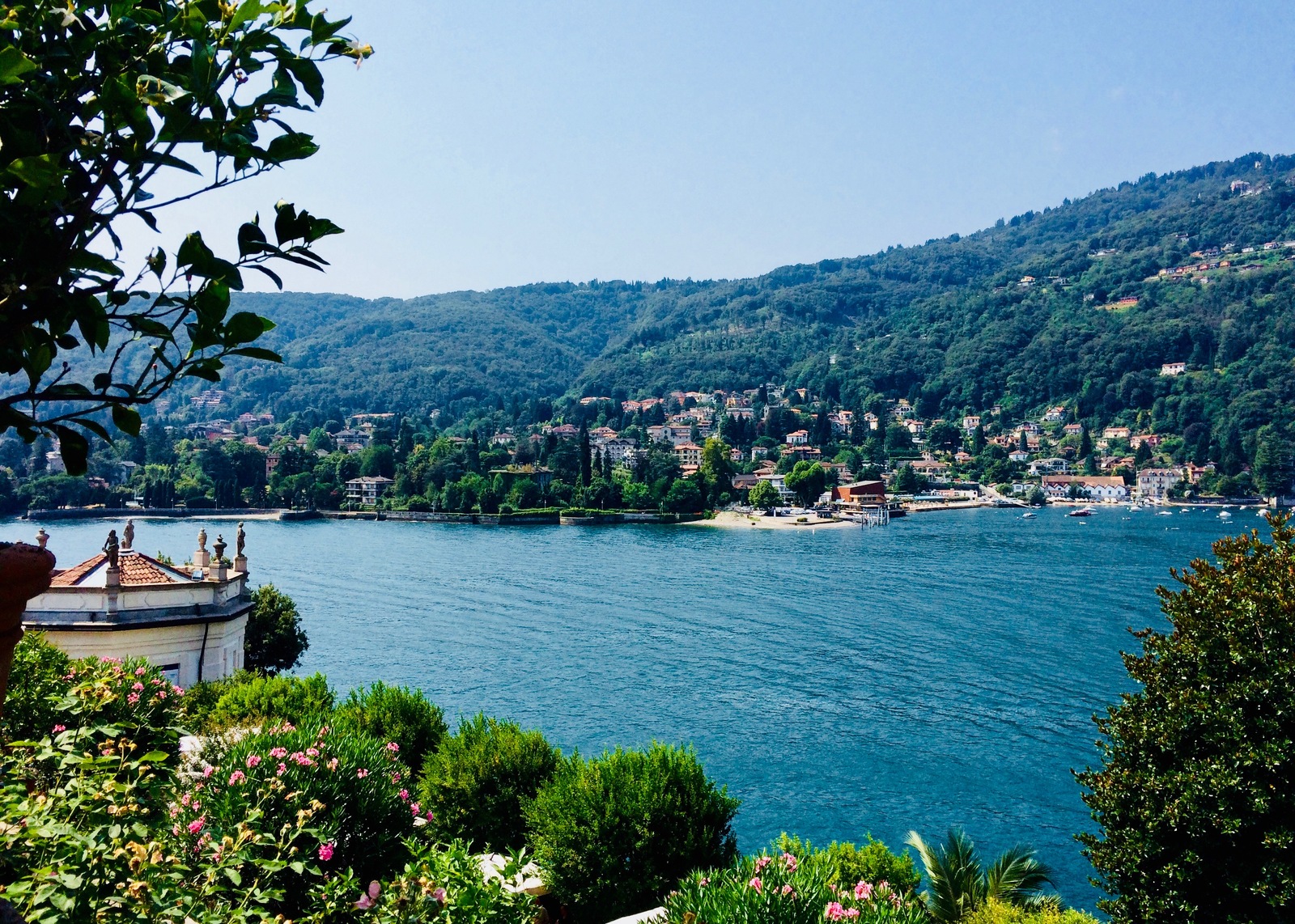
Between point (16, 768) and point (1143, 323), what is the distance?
14322cm

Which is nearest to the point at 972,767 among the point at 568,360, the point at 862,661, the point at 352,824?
the point at 862,661

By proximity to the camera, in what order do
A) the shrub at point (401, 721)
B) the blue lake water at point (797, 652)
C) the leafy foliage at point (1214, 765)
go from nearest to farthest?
the leafy foliage at point (1214, 765)
the shrub at point (401, 721)
the blue lake water at point (797, 652)

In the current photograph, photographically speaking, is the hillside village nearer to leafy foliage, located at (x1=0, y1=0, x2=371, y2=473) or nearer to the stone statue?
the stone statue

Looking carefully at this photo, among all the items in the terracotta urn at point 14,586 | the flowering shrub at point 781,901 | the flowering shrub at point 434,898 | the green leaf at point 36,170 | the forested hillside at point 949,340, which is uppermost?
the forested hillside at point 949,340

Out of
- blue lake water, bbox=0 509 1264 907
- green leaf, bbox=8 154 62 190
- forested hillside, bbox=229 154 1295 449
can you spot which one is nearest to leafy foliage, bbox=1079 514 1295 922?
green leaf, bbox=8 154 62 190

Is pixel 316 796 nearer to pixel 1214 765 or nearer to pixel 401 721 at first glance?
pixel 401 721

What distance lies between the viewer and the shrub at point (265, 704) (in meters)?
9.23

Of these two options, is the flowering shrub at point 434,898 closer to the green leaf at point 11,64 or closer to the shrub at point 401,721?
the green leaf at point 11,64

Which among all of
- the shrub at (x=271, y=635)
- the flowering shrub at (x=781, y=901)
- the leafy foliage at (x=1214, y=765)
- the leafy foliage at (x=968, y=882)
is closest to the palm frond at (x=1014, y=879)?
the leafy foliage at (x=968, y=882)

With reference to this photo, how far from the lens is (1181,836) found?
6586 mm

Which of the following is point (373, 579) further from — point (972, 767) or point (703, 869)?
point (703, 869)

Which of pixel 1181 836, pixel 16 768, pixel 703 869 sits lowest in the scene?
pixel 703 869

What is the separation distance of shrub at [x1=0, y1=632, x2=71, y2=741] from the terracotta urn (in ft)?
14.1

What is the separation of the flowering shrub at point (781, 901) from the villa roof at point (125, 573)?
419 inches
